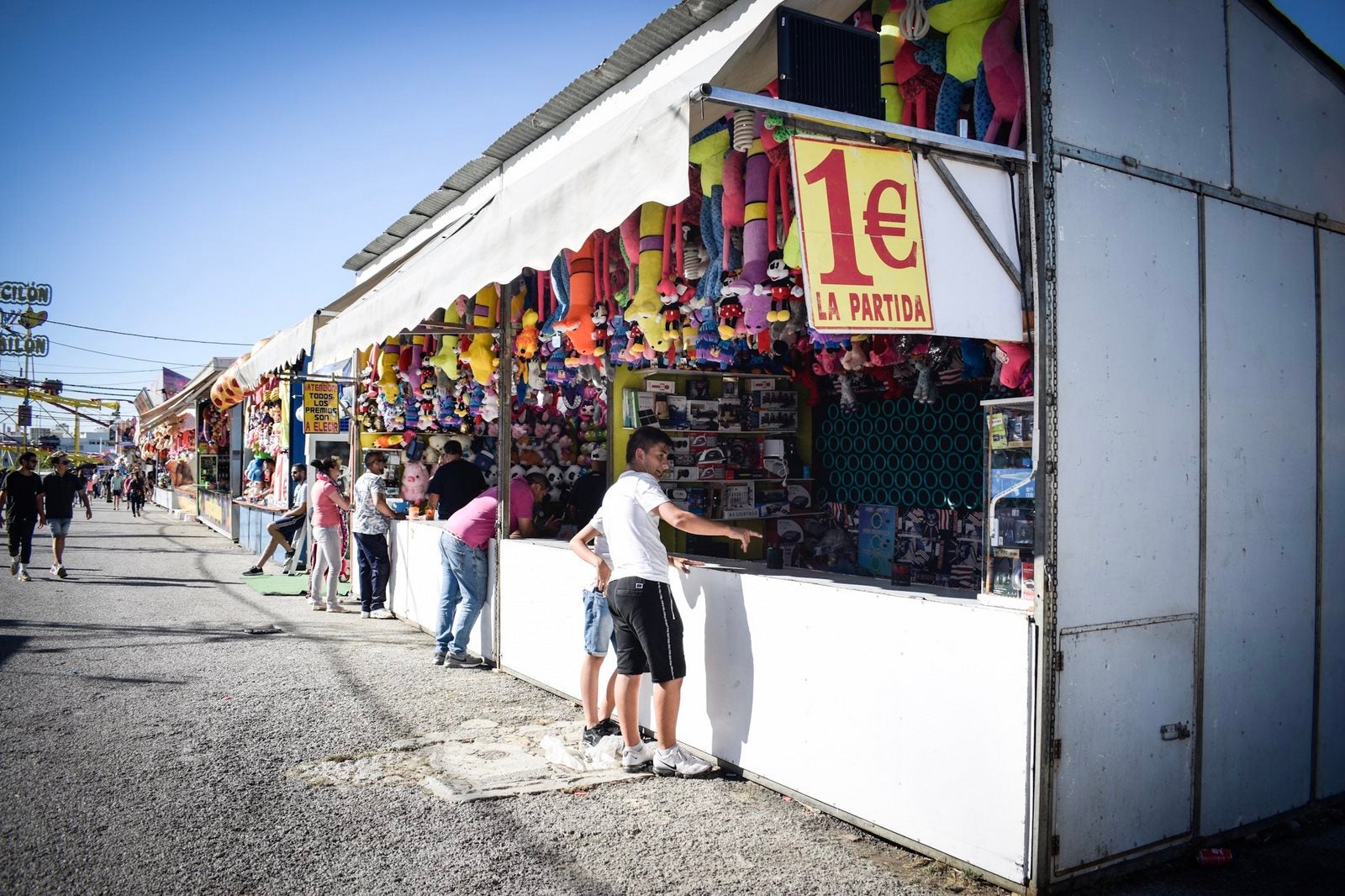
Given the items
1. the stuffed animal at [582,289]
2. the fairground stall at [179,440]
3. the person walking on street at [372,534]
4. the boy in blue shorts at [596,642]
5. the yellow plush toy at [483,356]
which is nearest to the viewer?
the boy in blue shorts at [596,642]

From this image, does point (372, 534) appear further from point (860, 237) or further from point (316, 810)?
point (860, 237)

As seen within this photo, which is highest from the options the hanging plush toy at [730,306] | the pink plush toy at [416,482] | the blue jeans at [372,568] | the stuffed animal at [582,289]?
the stuffed animal at [582,289]

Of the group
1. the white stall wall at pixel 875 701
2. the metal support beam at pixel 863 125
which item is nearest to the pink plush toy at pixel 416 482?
the white stall wall at pixel 875 701

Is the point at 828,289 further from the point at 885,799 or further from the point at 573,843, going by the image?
the point at 573,843

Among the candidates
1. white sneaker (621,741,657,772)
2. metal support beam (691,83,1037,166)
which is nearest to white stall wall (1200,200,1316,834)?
metal support beam (691,83,1037,166)

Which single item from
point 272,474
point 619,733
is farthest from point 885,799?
point 272,474

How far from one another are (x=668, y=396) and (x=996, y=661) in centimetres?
474

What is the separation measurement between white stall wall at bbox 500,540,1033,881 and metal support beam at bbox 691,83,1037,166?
1.77 m

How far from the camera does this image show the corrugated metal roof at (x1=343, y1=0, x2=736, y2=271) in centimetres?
947

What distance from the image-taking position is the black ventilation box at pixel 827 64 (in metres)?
3.38

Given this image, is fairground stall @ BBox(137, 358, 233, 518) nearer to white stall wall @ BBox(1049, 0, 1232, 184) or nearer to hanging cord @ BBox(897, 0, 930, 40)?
hanging cord @ BBox(897, 0, 930, 40)

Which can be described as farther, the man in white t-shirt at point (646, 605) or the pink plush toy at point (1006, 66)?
the man in white t-shirt at point (646, 605)

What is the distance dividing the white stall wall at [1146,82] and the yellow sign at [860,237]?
2.16ft

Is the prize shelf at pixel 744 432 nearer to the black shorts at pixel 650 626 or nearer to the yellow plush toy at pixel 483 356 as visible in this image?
the yellow plush toy at pixel 483 356
